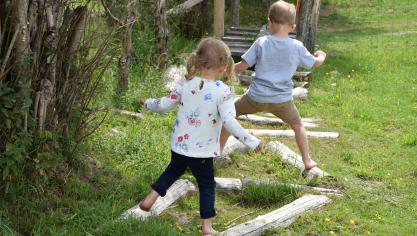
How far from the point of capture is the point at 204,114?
→ 4.06m

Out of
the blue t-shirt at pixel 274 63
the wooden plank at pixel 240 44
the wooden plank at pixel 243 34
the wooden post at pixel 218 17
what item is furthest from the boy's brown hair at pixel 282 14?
the wooden plank at pixel 243 34

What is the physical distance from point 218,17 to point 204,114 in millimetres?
7602

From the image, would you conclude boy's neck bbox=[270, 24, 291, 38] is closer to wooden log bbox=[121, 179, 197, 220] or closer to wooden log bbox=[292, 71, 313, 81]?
wooden log bbox=[121, 179, 197, 220]

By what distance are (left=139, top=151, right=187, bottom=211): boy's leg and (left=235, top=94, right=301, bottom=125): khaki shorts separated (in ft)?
4.26

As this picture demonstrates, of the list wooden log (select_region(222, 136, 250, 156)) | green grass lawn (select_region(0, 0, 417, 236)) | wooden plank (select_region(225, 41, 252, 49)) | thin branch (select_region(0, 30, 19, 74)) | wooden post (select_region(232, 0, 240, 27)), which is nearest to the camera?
thin branch (select_region(0, 30, 19, 74))

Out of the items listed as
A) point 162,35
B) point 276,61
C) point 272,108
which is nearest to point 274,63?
point 276,61

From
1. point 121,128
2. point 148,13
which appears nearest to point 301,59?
point 121,128

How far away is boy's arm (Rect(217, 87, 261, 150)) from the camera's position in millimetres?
3920

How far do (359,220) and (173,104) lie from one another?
1.63m

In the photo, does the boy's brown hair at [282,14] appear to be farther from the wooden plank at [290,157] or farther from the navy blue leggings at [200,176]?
the navy blue leggings at [200,176]

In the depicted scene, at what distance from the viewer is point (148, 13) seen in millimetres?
9367

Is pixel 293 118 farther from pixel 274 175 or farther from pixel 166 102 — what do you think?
pixel 166 102

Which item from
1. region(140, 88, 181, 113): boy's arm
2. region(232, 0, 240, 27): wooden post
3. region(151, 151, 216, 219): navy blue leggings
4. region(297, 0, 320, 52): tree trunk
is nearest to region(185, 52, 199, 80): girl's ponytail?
region(140, 88, 181, 113): boy's arm

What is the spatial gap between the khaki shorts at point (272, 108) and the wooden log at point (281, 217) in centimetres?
79
